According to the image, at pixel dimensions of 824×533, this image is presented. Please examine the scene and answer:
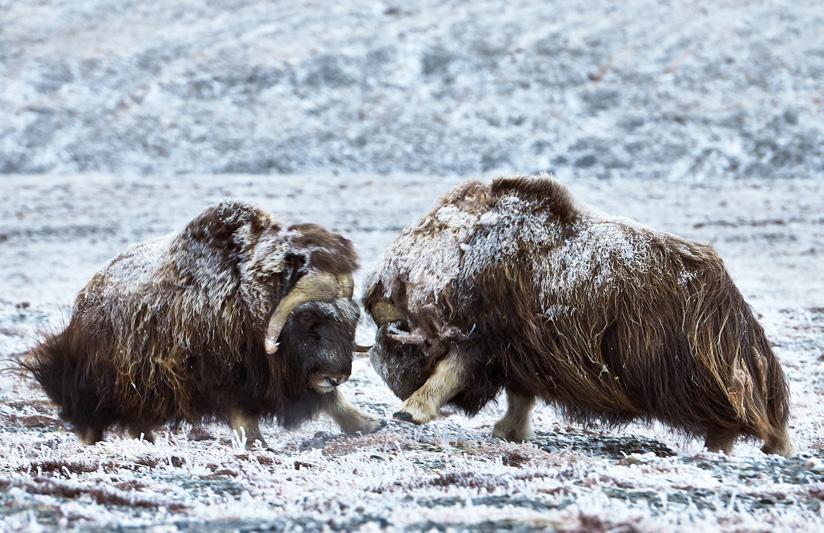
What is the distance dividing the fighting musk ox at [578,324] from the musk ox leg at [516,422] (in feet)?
0.30

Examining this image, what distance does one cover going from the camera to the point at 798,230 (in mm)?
15148

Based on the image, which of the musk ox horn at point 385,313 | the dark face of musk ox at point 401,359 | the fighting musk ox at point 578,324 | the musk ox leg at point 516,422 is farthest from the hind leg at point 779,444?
the musk ox horn at point 385,313

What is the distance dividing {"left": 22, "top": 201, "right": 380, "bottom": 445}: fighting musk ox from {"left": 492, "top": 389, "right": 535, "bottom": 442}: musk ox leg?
629 millimetres

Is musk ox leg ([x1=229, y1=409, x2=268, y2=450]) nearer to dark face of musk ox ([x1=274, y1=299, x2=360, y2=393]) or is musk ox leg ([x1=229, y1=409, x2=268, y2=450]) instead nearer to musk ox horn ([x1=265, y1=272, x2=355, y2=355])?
dark face of musk ox ([x1=274, y1=299, x2=360, y2=393])

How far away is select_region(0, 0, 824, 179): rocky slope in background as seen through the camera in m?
20.6

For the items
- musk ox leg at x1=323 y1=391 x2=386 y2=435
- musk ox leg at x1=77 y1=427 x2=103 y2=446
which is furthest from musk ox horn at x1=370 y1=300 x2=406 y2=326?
musk ox leg at x1=77 y1=427 x2=103 y2=446

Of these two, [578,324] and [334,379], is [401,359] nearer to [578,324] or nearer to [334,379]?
[334,379]

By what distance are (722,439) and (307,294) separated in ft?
6.15

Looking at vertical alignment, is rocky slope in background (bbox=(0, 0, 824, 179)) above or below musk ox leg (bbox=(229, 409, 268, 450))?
A: above

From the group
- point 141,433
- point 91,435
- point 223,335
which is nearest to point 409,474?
point 223,335

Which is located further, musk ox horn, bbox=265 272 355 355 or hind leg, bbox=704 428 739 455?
musk ox horn, bbox=265 272 355 355

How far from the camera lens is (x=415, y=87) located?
23.8 metres

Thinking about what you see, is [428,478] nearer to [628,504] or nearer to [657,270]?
[628,504]

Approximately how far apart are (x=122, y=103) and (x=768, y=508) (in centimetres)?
2134
